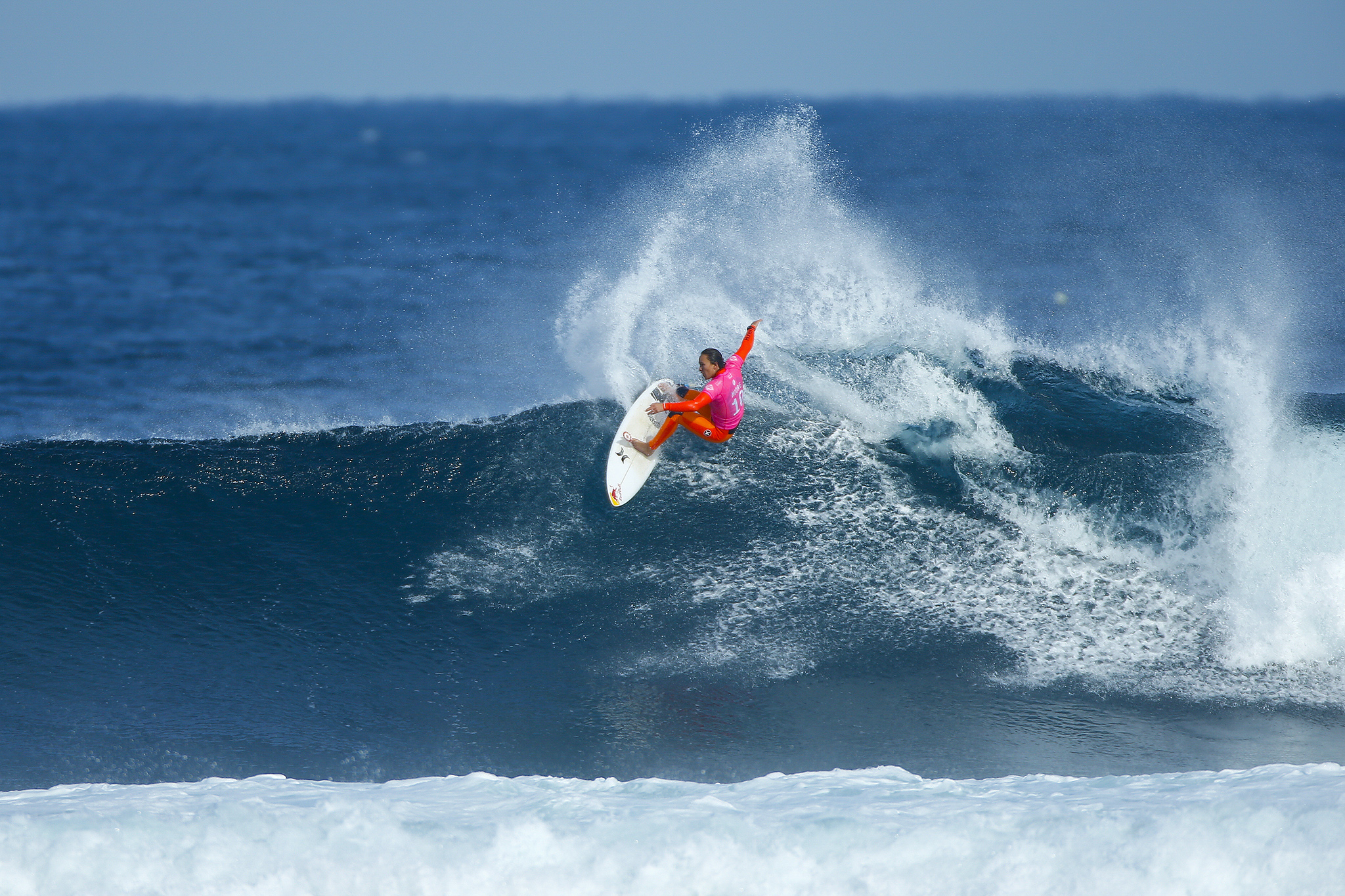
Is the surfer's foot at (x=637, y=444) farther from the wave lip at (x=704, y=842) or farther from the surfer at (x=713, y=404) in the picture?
the wave lip at (x=704, y=842)

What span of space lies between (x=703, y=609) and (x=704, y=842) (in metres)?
2.82

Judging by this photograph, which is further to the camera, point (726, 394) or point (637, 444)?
point (637, 444)

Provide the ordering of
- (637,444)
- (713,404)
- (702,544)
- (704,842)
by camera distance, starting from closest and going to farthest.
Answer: (704,842) → (713,404) → (702,544) → (637,444)

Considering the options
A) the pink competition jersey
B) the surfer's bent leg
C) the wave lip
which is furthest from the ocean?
the pink competition jersey

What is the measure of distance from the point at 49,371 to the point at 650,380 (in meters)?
13.0

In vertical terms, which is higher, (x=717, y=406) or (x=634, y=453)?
(x=634, y=453)

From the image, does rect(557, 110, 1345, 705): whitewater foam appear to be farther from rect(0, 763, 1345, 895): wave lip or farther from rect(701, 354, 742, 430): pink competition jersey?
rect(0, 763, 1345, 895): wave lip

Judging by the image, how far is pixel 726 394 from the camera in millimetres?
9727

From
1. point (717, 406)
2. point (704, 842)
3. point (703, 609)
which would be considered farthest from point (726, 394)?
point (704, 842)

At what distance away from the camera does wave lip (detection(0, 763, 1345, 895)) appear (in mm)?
6484

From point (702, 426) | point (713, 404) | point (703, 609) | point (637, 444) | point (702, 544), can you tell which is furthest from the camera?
point (637, 444)

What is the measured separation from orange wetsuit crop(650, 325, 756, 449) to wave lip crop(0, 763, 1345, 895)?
390 centimetres

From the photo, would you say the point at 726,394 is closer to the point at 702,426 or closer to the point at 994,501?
the point at 702,426

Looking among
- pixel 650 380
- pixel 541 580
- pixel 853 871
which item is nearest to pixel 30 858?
pixel 541 580
